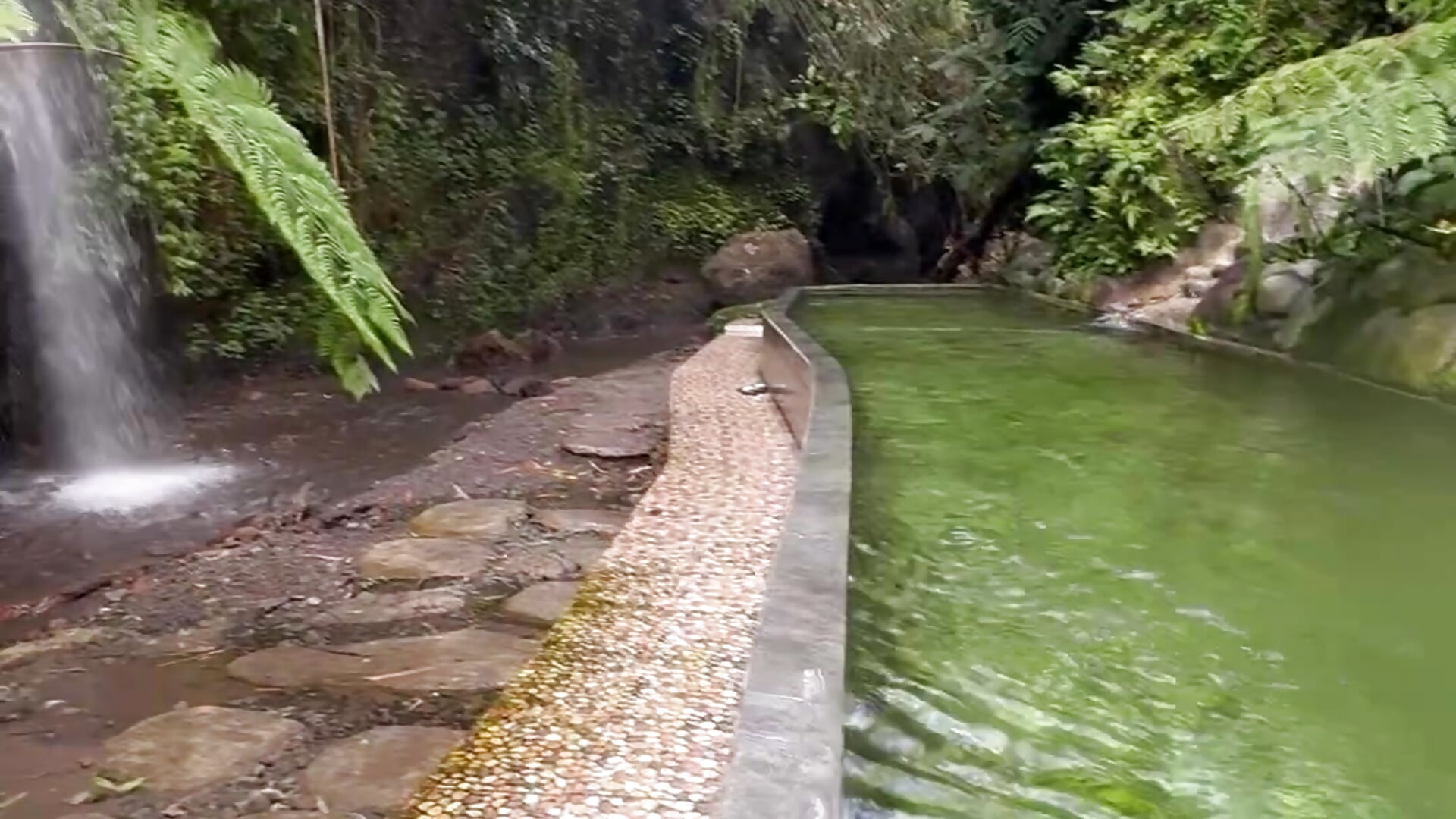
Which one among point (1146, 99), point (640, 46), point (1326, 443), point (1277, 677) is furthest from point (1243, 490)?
point (640, 46)

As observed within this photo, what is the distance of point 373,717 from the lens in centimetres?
276

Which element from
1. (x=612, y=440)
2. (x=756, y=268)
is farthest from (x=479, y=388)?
(x=756, y=268)

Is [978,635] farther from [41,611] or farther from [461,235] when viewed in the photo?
[461,235]

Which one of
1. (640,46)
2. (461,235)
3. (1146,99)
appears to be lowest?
(461,235)

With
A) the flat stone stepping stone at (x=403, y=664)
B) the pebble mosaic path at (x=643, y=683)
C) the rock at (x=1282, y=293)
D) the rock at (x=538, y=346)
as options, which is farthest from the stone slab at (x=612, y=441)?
the rock at (x=538, y=346)

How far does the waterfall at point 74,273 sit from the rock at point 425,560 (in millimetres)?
3484

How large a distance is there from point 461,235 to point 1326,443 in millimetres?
9256

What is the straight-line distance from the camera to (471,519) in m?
4.50

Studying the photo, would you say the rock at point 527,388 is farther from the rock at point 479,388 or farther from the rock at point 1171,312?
the rock at point 1171,312

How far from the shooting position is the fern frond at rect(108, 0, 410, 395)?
2447 millimetres

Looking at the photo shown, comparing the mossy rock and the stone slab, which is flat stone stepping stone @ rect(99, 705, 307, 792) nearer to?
the stone slab

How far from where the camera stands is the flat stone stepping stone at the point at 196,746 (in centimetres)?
246

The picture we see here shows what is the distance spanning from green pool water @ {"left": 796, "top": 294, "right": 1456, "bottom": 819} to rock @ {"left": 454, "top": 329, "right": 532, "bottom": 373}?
5.36 m

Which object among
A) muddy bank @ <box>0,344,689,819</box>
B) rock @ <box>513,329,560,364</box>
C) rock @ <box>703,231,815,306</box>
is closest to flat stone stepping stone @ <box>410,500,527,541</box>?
muddy bank @ <box>0,344,689,819</box>
